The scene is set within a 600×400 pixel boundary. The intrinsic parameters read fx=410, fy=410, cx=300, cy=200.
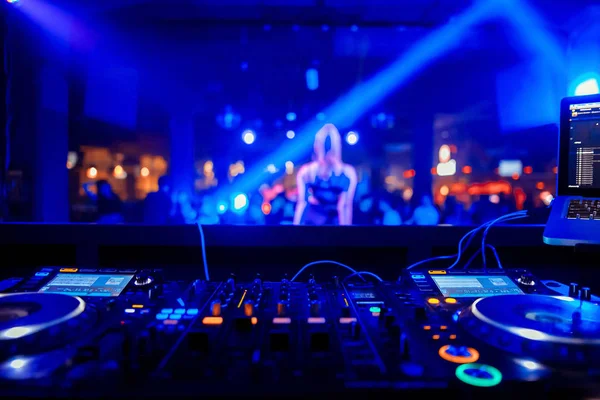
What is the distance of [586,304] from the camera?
0.79 m

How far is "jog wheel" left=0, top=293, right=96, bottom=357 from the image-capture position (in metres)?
0.60

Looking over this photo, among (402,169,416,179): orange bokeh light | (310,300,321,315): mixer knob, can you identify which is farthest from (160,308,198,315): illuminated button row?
(402,169,416,179): orange bokeh light

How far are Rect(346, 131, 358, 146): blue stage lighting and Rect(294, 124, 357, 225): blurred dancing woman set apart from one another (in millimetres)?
958

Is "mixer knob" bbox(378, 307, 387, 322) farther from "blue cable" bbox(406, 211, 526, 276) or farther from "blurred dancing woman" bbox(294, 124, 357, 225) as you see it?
"blurred dancing woman" bbox(294, 124, 357, 225)

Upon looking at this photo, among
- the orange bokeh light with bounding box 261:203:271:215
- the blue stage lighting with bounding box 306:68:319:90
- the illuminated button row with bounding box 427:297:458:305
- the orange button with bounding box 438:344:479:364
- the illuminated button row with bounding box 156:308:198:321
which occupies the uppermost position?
the blue stage lighting with bounding box 306:68:319:90

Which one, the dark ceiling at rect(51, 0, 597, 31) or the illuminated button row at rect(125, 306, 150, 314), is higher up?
the dark ceiling at rect(51, 0, 597, 31)

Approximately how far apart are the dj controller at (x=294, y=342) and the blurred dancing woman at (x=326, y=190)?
3.36 metres

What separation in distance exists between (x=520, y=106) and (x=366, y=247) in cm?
592

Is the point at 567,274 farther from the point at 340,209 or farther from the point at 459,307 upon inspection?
the point at 340,209

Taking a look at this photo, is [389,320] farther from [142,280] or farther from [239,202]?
[239,202]

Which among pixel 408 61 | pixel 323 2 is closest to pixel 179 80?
pixel 323 2

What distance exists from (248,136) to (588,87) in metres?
5.06

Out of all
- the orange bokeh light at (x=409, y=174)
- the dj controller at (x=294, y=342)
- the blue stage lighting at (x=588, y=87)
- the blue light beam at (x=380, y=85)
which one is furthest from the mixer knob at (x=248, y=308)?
the orange bokeh light at (x=409, y=174)

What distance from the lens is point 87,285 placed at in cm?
94
